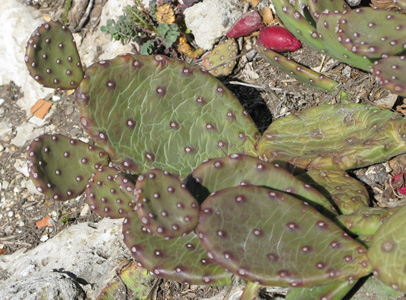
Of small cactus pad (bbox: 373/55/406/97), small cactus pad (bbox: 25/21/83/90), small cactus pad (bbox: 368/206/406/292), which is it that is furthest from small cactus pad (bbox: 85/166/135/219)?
small cactus pad (bbox: 373/55/406/97)

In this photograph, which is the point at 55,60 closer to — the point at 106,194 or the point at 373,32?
the point at 106,194

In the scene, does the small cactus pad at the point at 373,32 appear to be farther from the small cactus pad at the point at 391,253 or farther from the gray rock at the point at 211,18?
the gray rock at the point at 211,18

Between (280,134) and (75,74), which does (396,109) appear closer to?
(280,134)

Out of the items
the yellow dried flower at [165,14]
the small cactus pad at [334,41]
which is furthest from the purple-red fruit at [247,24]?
the small cactus pad at [334,41]

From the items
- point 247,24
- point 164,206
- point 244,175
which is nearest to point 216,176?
point 244,175

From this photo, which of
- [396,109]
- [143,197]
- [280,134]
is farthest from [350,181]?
[143,197]

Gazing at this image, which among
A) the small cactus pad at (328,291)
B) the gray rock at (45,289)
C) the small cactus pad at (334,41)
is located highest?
the small cactus pad at (334,41)
